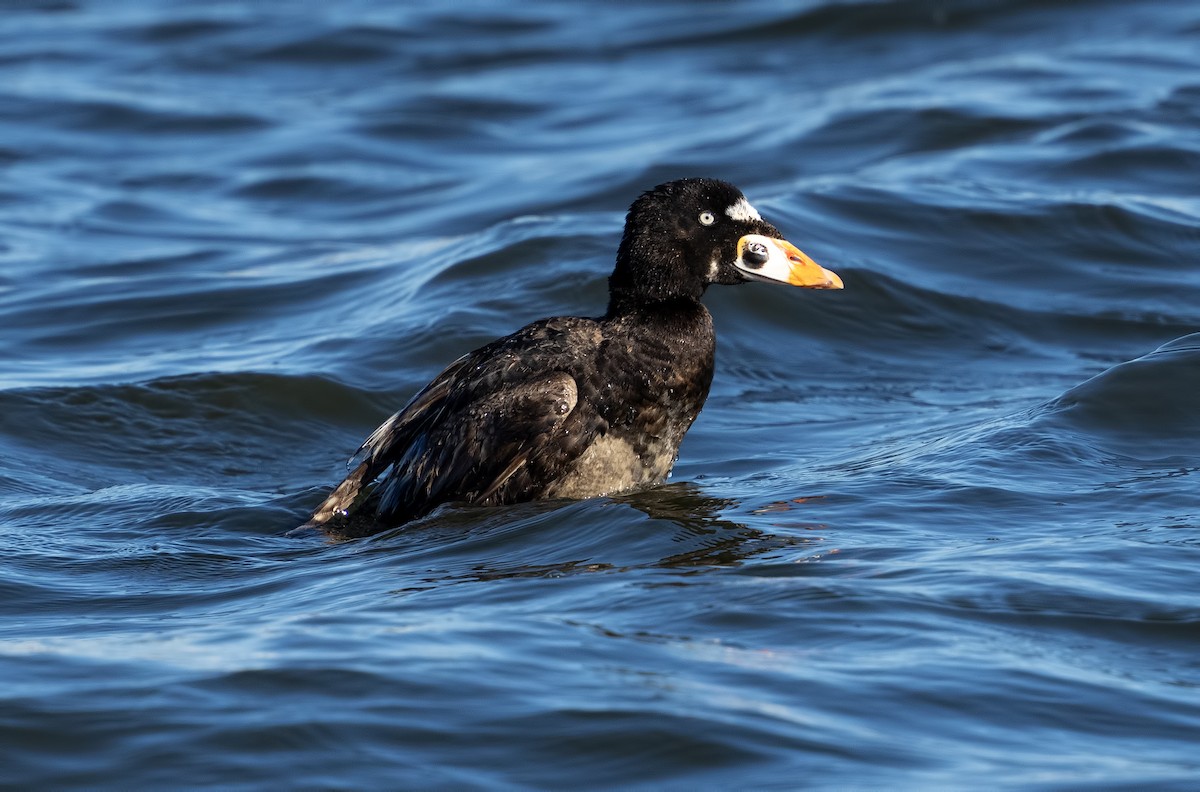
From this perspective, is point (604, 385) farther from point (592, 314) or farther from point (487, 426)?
point (592, 314)

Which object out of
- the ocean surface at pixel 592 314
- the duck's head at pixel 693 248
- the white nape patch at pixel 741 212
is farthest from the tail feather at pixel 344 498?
the white nape patch at pixel 741 212

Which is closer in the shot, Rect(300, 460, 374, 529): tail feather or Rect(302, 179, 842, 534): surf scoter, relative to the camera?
Rect(302, 179, 842, 534): surf scoter

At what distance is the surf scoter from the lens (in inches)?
289

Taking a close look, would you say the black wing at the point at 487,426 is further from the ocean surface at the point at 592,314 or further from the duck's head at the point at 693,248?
the duck's head at the point at 693,248

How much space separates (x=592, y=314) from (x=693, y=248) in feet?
13.2

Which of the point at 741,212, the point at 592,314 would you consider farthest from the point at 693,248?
the point at 592,314

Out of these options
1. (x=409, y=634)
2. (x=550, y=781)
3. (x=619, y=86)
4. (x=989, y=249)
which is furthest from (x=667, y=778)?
(x=619, y=86)

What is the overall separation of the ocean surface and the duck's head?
96 cm

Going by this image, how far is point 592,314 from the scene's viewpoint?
11.5 meters

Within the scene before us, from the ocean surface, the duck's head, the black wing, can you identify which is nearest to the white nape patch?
the duck's head

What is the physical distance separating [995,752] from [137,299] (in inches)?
364

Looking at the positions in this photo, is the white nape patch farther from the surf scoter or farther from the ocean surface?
the ocean surface

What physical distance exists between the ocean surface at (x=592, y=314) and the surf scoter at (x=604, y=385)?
8.1 inches

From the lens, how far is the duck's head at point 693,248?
754 cm
